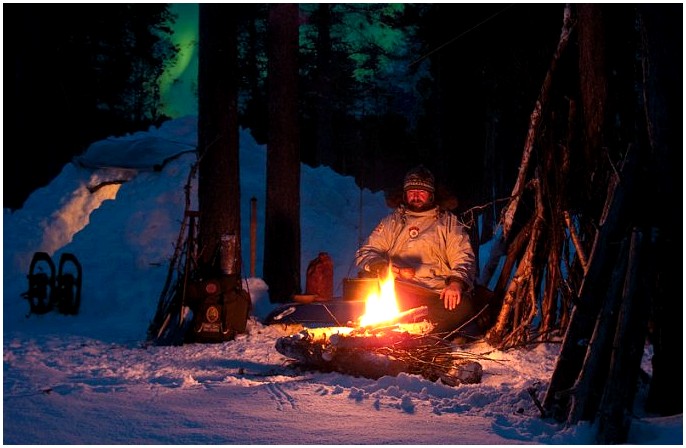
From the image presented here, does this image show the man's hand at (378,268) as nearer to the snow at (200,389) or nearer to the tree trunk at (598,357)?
the snow at (200,389)

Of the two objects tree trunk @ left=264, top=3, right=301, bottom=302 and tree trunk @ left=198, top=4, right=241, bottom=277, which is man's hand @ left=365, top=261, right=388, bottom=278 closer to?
tree trunk @ left=198, top=4, right=241, bottom=277

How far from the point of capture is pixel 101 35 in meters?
13.5

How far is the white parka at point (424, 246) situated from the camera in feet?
20.3

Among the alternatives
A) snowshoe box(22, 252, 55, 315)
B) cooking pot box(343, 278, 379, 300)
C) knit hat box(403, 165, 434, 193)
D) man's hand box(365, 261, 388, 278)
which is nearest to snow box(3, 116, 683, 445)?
snowshoe box(22, 252, 55, 315)

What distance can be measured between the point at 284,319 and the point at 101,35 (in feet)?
30.4

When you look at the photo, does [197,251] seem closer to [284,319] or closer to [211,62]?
[284,319]

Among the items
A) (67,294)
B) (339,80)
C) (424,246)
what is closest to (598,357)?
(424,246)

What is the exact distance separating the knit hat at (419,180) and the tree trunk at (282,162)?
9.18ft

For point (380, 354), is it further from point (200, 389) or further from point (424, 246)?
point (424, 246)

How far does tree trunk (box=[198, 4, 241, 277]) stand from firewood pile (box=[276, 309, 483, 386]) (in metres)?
2.91

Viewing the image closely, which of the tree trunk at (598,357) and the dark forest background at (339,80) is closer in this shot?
the tree trunk at (598,357)

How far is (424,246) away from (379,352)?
1800 mm

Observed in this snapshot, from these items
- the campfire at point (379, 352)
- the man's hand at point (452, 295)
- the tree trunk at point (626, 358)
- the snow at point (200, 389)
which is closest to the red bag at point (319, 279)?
the snow at point (200, 389)

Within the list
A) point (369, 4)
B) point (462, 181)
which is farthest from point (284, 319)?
Result: point (369, 4)
